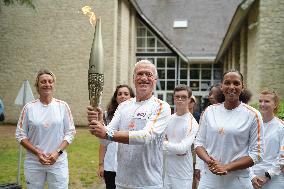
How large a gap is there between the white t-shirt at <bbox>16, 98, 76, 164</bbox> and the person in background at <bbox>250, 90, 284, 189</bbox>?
8.26ft

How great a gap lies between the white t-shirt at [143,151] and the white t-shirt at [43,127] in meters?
1.66

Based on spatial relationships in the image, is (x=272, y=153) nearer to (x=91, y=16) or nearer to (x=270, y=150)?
(x=270, y=150)

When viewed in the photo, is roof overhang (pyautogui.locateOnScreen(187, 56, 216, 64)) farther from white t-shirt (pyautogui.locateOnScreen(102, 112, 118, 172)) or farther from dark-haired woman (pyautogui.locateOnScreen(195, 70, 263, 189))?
dark-haired woman (pyautogui.locateOnScreen(195, 70, 263, 189))

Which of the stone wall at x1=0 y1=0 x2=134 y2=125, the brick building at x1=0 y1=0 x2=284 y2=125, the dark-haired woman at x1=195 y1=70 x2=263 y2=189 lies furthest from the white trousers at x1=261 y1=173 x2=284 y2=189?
the stone wall at x1=0 y1=0 x2=134 y2=125

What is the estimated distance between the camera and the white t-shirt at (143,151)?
4289 mm

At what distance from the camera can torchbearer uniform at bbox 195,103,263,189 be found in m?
4.42

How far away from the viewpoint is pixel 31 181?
223 inches

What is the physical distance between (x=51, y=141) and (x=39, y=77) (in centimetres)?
87

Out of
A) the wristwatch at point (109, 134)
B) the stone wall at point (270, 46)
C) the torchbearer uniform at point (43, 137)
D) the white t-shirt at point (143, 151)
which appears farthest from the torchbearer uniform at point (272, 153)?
the stone wall at point (270, 46)

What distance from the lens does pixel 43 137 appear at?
5777 millimetres

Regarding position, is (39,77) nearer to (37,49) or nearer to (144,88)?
(144,88)

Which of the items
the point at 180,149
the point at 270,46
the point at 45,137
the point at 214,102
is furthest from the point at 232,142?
the point at 270,46

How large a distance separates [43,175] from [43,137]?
1.61ft

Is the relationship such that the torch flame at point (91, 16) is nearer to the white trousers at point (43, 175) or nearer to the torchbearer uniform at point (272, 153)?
the white trousers at point (43, 175)
